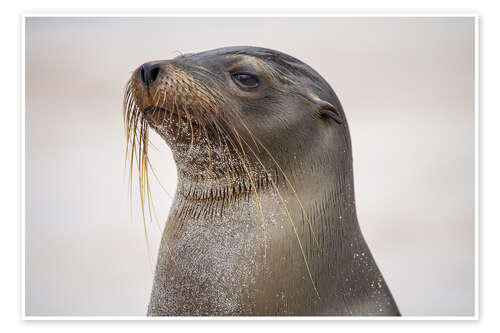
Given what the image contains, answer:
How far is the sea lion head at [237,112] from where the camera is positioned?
2.59 m

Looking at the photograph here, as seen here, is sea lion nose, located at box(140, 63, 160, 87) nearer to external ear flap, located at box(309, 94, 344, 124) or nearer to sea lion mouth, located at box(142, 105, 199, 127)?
sea lion mouth, located at box(142, 105, 199, 127)

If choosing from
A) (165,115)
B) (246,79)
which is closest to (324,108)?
(246,79)

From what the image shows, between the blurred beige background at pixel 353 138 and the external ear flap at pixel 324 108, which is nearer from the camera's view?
the external ear flap at pixel 324 108

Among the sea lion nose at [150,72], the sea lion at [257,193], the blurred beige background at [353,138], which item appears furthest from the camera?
the blurred beige background at [353,138]

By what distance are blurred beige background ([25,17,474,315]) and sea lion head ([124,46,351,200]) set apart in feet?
2.17

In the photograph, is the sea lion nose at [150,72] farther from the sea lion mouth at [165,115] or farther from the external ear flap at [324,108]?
the external ear flap at [324,108]

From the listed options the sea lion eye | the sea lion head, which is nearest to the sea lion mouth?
the sea lion head

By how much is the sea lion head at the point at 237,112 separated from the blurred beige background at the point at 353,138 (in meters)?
0.66

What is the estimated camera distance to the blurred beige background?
3277 millimetres

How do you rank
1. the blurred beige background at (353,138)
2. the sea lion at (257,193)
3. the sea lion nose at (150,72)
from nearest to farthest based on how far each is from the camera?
the sea lion nose at (150,72), the sea lion at (257,193), the blurred beige background at (353,138)

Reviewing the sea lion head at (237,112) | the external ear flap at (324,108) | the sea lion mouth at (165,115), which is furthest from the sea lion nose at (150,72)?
the external ear flap at (324,108)
